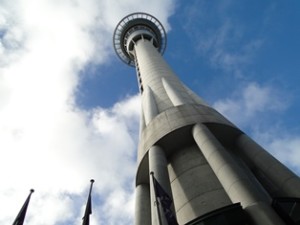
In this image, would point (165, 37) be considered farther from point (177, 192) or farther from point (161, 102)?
point (177, 192)

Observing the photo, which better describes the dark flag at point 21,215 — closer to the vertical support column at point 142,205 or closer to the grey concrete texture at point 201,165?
the grey concrete texture at point 201,165

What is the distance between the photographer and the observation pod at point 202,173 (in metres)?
13.2

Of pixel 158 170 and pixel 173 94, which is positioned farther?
pixel 173 94

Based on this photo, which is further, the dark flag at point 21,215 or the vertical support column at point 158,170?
the vertical support column at point 158,170

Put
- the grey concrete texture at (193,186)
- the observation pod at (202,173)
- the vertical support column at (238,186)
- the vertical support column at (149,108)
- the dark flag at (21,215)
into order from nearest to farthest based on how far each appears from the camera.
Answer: the vertical support column at (238,186) < the observation pod at (202,173) < the dark flag at (21,215) < the grey concrete texture at (193,186) < the vertical support column at (149,108)

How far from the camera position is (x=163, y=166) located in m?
18.4

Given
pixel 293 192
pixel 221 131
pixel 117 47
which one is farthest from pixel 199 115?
pixel 117 47

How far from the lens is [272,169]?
16938mm

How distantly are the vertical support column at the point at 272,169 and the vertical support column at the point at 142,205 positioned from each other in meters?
8.31

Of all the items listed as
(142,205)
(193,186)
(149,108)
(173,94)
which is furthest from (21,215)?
(173,94)

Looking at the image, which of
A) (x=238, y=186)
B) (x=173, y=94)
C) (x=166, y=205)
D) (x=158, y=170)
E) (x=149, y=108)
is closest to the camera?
(x=166, y=205)

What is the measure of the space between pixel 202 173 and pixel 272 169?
440cm

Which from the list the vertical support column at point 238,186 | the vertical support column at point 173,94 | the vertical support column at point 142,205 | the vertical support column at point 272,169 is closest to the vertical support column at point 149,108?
the vertical support column at point 173,94

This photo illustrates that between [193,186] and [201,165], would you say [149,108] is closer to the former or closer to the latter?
[201,165]
